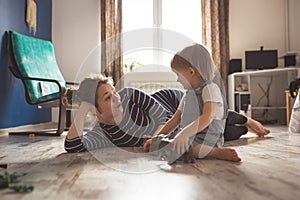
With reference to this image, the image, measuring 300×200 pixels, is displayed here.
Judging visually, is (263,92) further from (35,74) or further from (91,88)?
(91,88)

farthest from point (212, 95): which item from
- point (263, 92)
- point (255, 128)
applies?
point (263, 92)

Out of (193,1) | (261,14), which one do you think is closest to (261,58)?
(261,14)

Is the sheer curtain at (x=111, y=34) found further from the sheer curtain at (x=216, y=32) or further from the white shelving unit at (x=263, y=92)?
the white shelving unit at (x=263, y=92)

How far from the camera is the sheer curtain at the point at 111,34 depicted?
172 inches

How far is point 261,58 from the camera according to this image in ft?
14.5

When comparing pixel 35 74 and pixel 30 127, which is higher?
pixel 35 74

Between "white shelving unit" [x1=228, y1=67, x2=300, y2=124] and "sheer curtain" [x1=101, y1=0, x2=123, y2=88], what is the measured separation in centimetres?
155

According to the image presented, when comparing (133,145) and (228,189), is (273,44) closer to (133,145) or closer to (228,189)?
(133,145)

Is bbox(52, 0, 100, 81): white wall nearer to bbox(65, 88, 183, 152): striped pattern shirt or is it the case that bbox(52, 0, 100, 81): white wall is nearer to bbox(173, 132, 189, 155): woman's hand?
bbox(65, 88, 183, 152): striped pattern shirt

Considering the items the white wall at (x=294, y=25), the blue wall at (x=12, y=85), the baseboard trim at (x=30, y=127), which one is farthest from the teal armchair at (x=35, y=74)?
the white wall at (x=294, y=25)

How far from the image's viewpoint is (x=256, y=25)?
4.72m

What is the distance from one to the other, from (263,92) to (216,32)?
110 centimetres

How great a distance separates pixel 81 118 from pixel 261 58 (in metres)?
3.41

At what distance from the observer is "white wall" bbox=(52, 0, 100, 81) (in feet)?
14.8
